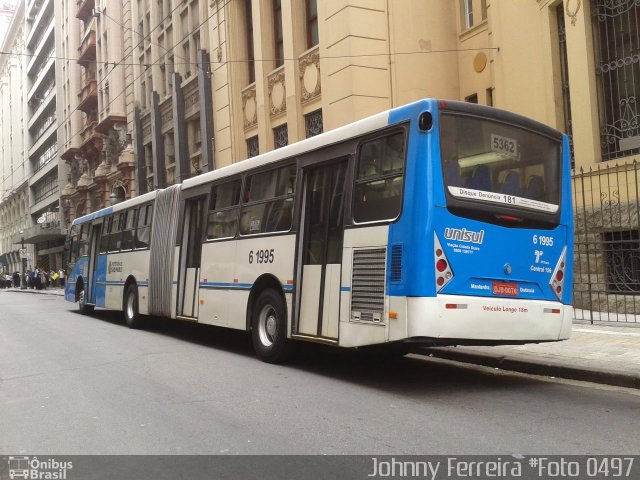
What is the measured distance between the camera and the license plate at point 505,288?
6965 mm

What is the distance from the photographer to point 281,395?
22.8 ft

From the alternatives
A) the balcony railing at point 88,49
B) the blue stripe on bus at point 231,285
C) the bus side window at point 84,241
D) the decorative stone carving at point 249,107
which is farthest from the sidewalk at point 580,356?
the balcony railing at point 88,49

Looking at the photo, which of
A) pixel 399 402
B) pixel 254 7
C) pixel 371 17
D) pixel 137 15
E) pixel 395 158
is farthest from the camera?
pixel 137 15

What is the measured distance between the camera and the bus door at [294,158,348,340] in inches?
307

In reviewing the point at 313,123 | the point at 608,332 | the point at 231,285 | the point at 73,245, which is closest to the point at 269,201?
the point at 231,285

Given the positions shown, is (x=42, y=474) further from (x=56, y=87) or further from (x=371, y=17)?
(x=56, y=87)

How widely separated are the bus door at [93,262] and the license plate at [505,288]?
1313cm

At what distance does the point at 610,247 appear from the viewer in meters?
12.4

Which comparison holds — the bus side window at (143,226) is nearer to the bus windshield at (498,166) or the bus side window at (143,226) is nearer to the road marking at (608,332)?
the bus windshield at (498,166)

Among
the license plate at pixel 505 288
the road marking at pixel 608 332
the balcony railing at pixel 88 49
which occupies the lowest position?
the road marking at pixel 608 332

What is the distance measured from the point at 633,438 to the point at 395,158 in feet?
11.8

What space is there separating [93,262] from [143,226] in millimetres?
4341

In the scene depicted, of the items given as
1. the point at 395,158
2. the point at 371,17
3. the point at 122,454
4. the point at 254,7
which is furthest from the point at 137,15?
the point at 122,454

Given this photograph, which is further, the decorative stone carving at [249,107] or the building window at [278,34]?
the decorative stone carving at [249,107]
